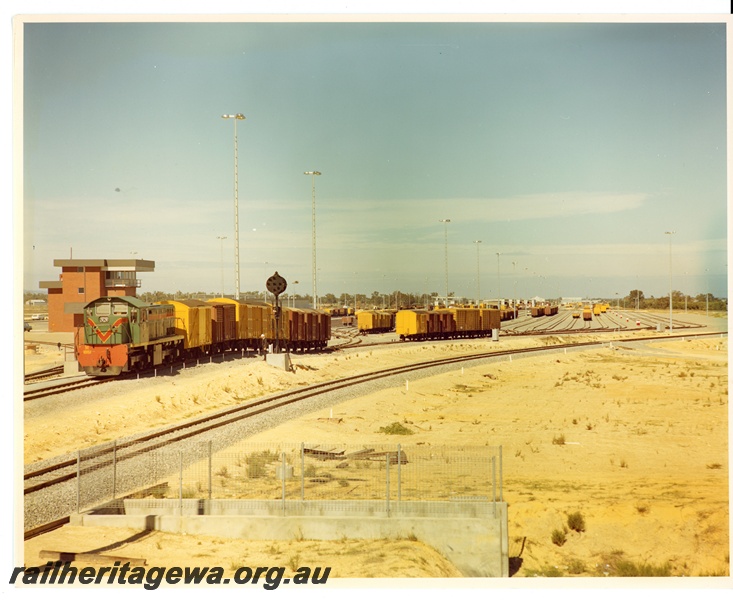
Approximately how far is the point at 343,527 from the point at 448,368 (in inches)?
1069

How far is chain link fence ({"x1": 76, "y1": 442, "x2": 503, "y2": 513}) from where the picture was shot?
53.2ft

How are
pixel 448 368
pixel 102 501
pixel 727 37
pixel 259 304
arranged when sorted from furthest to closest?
1. pixel 259 304
2. pixel 448 368
3. pixel 727 37
4. pixel 102 501

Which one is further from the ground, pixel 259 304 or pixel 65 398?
pixel 259 304

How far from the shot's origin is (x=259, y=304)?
49.3 metres

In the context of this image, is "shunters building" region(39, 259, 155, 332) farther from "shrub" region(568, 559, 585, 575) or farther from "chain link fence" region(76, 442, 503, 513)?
"shrub" region(568, 559, 585, 575)

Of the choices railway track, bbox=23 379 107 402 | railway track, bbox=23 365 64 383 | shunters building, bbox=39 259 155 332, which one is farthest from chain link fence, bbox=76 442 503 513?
railway track, bbox=23 365 64 383

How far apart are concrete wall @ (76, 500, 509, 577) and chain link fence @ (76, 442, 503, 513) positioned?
298 mm

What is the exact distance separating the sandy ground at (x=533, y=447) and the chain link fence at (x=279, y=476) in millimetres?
1255

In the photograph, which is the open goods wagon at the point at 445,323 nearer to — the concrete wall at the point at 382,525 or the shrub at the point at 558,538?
the shrub at the point at 558,538

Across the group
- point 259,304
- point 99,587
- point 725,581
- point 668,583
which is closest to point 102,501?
point 99,587

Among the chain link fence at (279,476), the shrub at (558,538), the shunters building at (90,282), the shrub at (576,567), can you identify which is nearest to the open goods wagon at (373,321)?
the shunters building at (90,282)

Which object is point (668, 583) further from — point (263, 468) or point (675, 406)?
point (675, 406)

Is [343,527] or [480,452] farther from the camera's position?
[480,452]

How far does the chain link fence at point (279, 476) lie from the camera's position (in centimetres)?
1622
